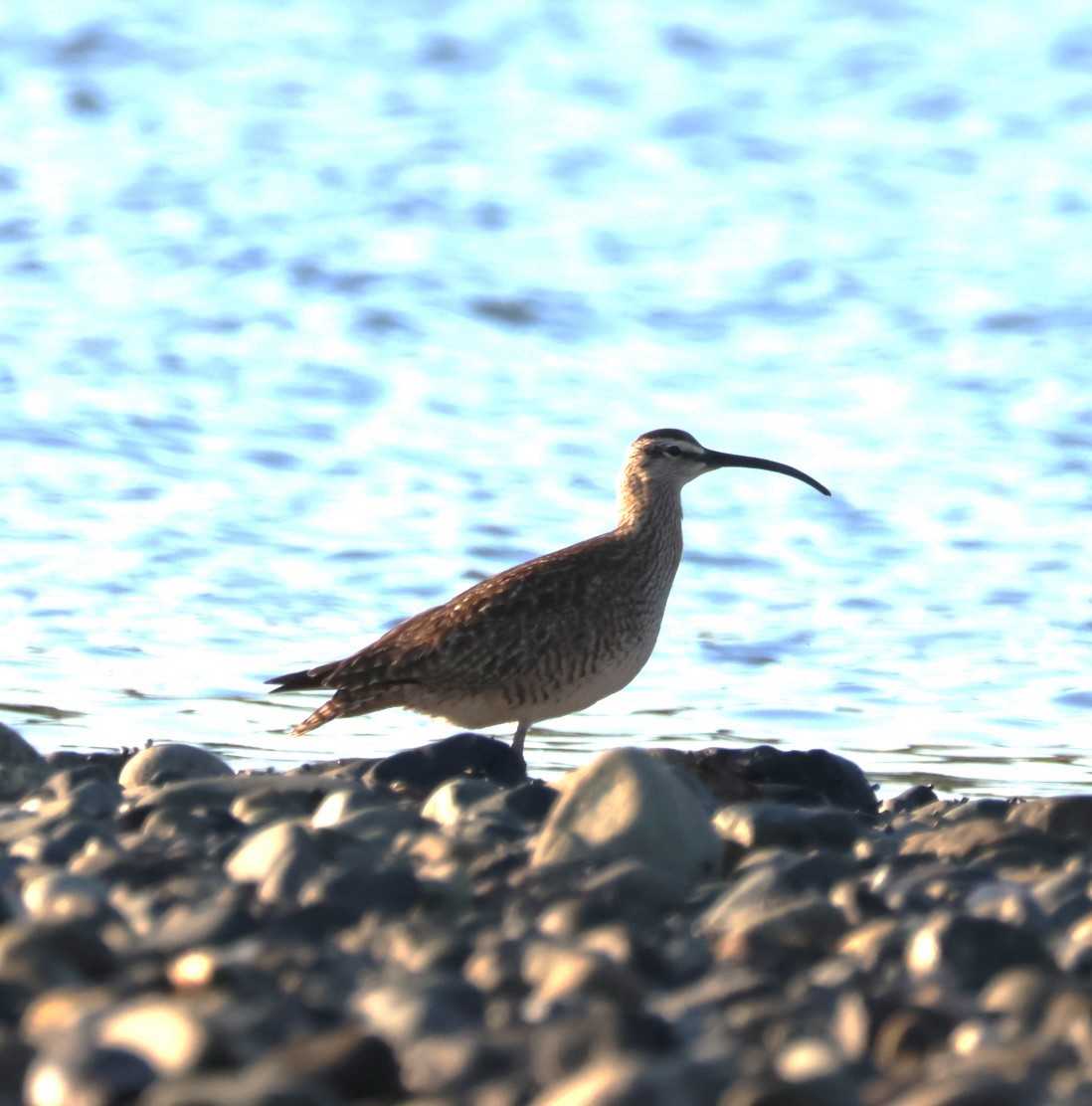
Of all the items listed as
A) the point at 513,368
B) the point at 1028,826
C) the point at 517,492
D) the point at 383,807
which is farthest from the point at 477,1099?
the point at 513,368

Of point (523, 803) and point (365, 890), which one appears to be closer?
point (365, 890)

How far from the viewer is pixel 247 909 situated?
5.15 m

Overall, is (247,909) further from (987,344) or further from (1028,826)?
(987,344)

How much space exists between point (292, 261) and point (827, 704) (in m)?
10.2

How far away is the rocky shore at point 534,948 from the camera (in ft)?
13.2

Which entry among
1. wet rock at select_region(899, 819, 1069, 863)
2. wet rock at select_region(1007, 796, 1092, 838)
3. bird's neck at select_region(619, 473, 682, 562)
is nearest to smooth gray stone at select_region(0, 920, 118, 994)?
wet rock at select_region(899, 819, 1069, 863)

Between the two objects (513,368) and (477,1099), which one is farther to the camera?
(513,368)

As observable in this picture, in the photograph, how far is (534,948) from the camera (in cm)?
483

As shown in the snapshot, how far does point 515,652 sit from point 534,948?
153 inches

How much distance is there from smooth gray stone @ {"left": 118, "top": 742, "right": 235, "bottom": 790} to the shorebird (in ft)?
2.23

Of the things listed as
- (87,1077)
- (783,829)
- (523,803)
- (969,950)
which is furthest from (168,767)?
(87,1077)

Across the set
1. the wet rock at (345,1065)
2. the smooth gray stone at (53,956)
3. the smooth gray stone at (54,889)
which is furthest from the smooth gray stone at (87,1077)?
the smooth gray stone at (54,889)

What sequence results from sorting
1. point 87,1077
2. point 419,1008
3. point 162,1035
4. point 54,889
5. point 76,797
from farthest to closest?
1. point 76,797
2. point 54,889
3. point 419,1008
4. point 162,1035
5. point 87,1077

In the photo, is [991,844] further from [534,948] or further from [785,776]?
[534,948]
